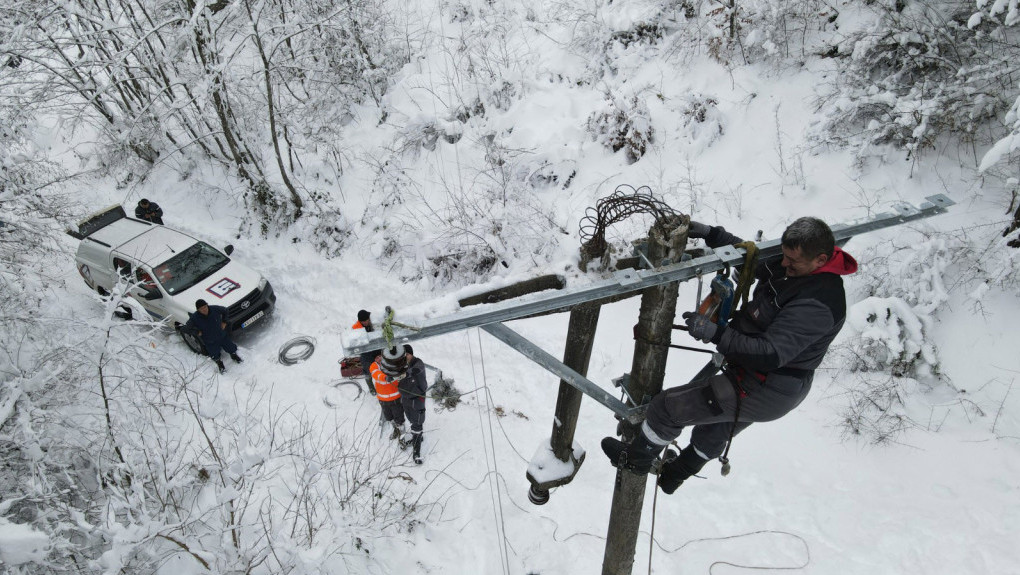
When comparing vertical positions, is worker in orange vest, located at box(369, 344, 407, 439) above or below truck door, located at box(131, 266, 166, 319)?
below

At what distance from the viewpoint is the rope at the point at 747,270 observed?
8.81ft

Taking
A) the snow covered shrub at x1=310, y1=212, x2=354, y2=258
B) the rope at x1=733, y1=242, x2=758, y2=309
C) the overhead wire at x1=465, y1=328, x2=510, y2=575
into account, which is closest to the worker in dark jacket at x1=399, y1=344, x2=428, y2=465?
the overhead wire at x1=465, y1=328, x2=510, y2=575

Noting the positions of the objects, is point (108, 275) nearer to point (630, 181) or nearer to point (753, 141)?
point (630, 181)

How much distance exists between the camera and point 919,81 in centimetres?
688

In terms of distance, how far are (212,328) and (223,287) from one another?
125cm

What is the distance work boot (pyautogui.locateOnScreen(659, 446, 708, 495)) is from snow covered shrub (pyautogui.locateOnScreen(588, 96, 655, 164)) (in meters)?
6.27

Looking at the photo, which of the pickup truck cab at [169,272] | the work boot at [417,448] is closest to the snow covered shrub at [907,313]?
the work boot at [417,448]

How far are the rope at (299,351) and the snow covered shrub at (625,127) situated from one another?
600cm

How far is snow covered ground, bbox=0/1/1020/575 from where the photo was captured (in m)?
4.76

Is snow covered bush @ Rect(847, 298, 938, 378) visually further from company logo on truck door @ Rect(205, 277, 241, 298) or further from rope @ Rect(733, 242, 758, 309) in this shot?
company logo on truck door @ Rect(205, 277, 241, 298)

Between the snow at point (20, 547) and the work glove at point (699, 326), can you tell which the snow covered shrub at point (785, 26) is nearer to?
the work glove at point (699, 326)

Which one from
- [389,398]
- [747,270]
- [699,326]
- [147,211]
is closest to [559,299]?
[699,326]

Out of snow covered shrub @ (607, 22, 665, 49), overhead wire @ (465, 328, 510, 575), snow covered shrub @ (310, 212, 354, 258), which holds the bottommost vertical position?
overhead wire @ (465, 328, 510, 575)

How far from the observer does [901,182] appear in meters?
6.82
